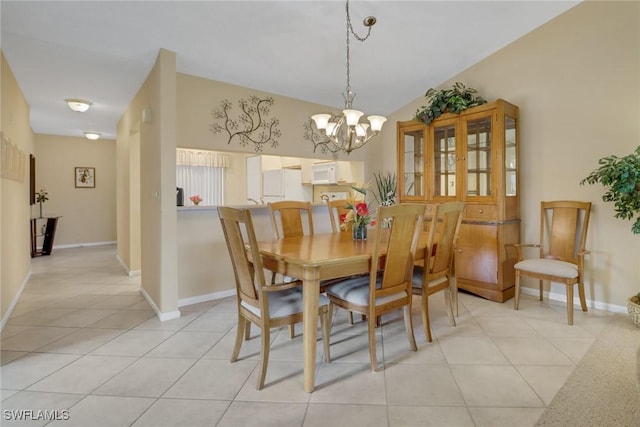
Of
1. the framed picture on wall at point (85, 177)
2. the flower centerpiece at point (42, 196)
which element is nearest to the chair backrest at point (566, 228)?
the framed picture on wall at point (85, 177)

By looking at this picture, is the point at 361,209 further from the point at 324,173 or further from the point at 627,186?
the point at 324,173

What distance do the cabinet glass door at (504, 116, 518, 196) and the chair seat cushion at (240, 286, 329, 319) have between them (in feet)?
8.38

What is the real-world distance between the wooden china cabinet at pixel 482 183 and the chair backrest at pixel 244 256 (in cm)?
261

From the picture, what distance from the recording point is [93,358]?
7.48ft

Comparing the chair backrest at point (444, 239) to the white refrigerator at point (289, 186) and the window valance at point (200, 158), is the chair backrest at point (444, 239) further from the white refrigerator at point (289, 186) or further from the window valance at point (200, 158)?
the window valance at point (200, 158)

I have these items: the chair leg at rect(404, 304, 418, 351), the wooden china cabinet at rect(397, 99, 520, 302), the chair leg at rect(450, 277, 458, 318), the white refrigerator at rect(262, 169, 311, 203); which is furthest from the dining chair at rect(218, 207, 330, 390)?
the white refrigerator at rect(262, 169, 311, 203)

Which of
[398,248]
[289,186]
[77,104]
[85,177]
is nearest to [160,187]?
[398,248]

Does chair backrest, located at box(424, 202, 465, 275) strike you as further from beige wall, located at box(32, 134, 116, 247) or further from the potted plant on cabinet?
beige wall, located at box(32, 134, 116, 247)

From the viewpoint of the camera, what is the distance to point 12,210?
3.26 metres

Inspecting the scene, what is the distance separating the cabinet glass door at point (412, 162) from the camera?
4195 millimetres

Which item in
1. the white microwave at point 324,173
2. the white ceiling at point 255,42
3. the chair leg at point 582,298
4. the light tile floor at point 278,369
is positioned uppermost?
the white ceiling at point 255,42

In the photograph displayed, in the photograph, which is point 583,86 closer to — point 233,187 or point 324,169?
point 324,169

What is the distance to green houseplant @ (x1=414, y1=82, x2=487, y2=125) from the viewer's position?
146 inches

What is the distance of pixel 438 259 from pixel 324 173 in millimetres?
2711
